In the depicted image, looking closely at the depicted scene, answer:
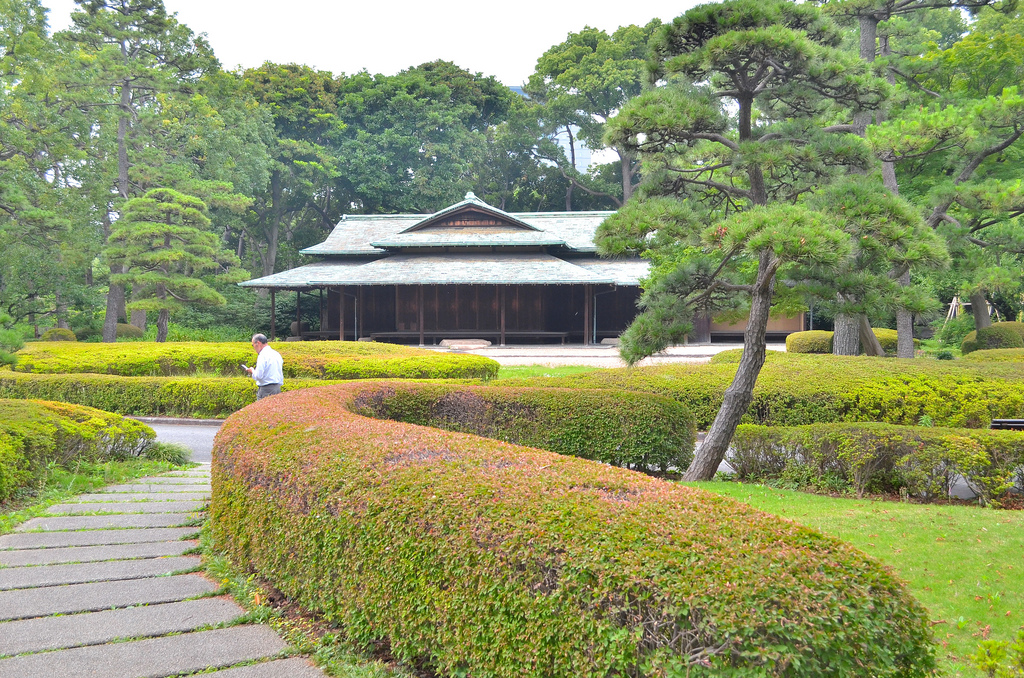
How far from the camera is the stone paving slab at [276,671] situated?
330 centimetres

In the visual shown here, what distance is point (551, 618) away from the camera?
253 cm

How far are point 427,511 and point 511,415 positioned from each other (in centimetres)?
566

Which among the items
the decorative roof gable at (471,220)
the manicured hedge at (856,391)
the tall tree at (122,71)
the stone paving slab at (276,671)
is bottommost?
the stone paving slab at (276,671)

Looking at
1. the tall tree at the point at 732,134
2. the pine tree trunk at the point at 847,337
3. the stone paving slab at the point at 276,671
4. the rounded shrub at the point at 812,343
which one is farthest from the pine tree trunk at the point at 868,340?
the stone paving slab at the point at 276,671

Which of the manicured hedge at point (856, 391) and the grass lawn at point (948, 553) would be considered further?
the manicured hedge at point (856, 391)

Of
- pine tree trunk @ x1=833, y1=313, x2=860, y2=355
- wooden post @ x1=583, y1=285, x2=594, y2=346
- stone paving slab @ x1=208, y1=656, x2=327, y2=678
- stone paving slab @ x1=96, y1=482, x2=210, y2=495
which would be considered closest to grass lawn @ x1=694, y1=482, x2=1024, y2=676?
stone paving slab @ x1=208, y1=656, x2=327, y2=678

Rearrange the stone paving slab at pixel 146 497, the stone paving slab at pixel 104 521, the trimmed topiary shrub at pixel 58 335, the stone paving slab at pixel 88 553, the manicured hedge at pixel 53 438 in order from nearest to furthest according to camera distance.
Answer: the stone paving slab at pixel 88 553, the stone paving slab at pixel 104 521, the manicured hedge at pixel 53 438, the stone paving slab at pixel 146 497, the trimmed topiary shrub at pixel 58 335

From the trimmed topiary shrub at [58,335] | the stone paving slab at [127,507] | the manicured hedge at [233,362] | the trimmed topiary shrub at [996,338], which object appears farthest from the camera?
the trimmed topiary shrub at [58,335]

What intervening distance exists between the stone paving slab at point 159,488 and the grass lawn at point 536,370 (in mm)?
11416

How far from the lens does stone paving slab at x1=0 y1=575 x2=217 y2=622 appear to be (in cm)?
407

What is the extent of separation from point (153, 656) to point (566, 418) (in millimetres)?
5684

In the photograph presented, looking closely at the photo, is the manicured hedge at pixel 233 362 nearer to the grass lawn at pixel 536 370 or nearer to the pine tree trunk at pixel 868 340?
the grass lawn at pixel 536 370

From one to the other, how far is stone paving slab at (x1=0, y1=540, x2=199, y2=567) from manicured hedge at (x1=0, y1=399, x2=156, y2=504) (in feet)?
5.33

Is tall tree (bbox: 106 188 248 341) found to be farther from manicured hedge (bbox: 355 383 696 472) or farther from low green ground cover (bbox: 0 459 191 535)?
manicured hedge (bbox: 355 383 696 472)
